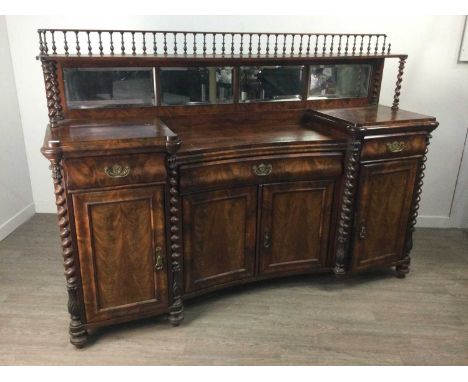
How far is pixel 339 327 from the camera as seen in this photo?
6.64 ft

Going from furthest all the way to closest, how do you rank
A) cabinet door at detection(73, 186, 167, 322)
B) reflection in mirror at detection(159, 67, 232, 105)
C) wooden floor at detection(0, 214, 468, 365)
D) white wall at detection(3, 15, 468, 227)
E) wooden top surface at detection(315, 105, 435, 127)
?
white wall at detection(3, 15, 468, 227)
reflection in mirror at detection(159, 67, 232, 105)
wooden top surface at detection(315, 105, 435, 127)
wooden floor at detection(0, 214, 468, 365)
cabinet door at detection(73, 186, 167, 322)

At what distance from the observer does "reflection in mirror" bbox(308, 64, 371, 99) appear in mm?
2377

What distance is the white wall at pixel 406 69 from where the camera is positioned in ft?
8.77

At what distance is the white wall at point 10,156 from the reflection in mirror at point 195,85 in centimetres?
130

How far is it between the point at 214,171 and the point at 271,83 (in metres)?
0.71

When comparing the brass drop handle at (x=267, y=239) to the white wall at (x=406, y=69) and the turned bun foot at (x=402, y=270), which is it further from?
the white wall at (x=406, y=69)

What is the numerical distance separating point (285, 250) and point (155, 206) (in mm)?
800

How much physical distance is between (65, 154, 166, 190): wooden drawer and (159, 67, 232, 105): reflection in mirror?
0.59 m

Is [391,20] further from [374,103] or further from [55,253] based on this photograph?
[55,253]

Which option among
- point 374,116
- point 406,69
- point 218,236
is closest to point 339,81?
point 374,116

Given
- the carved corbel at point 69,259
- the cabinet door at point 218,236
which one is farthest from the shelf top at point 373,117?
the carved corbel at point 69,259

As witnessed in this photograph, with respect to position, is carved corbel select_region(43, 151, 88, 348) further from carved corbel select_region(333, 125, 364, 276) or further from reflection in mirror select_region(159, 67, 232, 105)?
carved corbel select_region(333, 125, 364, 276)

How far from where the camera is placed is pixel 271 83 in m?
2.32

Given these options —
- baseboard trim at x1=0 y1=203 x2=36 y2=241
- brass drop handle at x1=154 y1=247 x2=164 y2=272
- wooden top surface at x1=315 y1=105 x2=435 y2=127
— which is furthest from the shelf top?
baseboard trim at x1=0 y1=203 x2=36 y2=241
